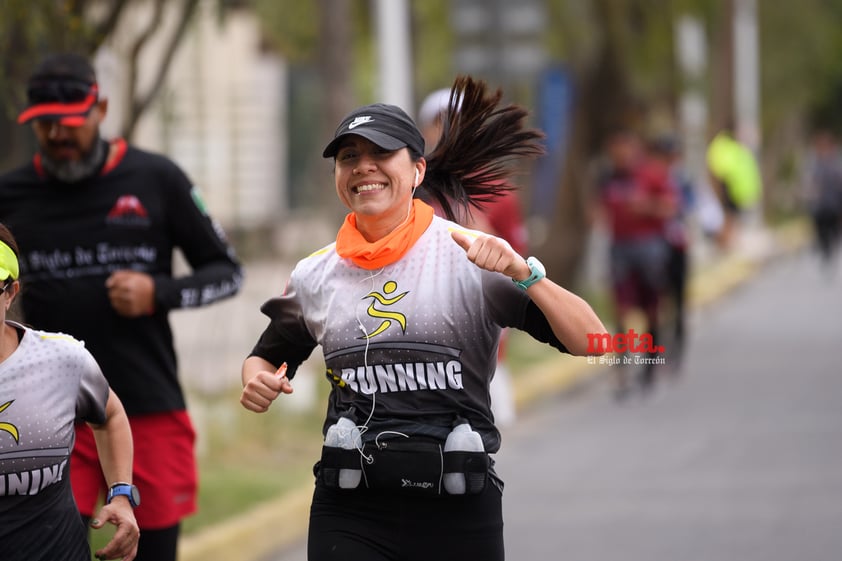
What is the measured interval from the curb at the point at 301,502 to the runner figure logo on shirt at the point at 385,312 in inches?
131

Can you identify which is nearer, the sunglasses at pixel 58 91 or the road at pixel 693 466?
the sunglasses at pixel 58 91

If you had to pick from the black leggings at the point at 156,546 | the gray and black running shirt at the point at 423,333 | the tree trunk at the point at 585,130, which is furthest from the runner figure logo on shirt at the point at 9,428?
the tree trunk at the point at 585,130

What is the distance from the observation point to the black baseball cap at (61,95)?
4.98 metres

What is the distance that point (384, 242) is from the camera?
13.0ft

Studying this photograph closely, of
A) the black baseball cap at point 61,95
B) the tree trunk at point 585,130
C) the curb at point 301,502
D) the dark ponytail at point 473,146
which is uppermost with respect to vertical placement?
the tree trunk at point 585,130

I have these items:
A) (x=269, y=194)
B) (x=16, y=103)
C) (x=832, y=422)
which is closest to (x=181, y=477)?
(x=16, y=103)

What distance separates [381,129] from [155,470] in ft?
5.83

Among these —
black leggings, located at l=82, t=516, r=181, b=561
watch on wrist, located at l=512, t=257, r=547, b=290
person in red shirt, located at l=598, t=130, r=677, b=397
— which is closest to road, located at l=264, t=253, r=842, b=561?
person in red shirt, located at l=598, t=130, r=677, b=397

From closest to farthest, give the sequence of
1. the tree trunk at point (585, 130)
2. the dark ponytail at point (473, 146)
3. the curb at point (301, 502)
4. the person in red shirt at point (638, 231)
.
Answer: the dark ponytail at point (473, 146) → the curb at point (301, 502) → the person in red shirt at point (638, 231) → the tree trunk at point (585, 130)

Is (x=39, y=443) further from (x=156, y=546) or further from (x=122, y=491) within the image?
(x=156, y=546)

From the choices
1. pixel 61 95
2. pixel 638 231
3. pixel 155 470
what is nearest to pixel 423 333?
pixel 155 470

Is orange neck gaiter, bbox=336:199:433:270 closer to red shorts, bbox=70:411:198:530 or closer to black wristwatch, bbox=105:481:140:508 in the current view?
black wristwatch, bbox=105:481:140:508

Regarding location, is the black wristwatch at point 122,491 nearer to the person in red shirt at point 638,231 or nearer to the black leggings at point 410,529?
the black leggings at point 410,529

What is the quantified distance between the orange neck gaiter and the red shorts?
1.42 meters
